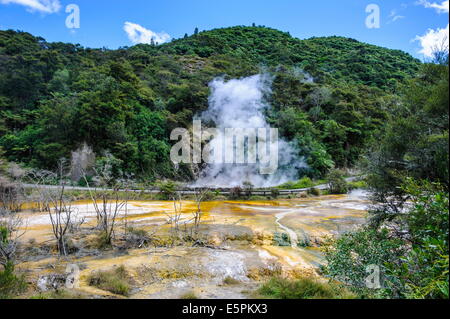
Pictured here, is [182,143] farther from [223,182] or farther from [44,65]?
[44,65]

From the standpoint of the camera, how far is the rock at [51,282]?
6520mm

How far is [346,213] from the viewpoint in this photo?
16203mm

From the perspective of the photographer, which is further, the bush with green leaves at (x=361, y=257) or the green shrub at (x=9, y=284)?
the green shrub at (x=9, y=284)

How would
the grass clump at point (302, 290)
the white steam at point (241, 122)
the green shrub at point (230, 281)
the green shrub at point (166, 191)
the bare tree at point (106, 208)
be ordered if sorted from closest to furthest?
1. the grass clump at point (302, 290)
2. the green shrub at point (230, 281)
3. the bare tree at point (106, 208)
4. the green shrub at point (166, 191)
5. the white steam at point (241, 122)

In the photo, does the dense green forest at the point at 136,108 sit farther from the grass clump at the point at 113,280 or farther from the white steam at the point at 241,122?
the grass clump at the point at 113,280

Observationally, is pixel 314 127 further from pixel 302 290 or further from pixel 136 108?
pixel 302 290

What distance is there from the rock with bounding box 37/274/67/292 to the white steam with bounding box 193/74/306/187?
2029 cm

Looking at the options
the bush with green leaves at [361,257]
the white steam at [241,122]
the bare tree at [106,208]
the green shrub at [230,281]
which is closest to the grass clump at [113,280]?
the green shrub at [230,281]

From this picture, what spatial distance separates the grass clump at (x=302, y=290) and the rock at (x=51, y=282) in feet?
17.3

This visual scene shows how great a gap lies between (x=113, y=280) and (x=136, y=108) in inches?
1121

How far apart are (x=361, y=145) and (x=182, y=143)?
25808 mm

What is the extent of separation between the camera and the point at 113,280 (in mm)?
6629

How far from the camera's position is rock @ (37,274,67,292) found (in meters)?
6.52
